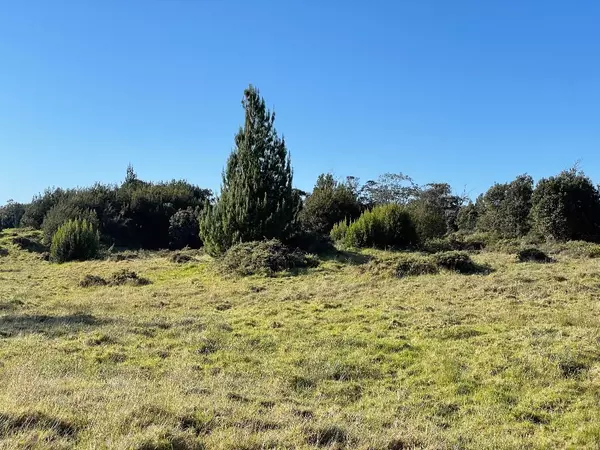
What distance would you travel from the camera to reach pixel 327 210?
3506 centimetres

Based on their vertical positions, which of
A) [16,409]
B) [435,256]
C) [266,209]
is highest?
[266,209]

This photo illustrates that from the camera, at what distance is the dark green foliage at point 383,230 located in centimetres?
2600

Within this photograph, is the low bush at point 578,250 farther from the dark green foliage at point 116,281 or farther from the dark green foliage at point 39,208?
Result: the dark green foliage at point 39,208

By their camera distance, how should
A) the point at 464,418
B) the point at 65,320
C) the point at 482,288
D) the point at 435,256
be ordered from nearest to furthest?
the point at 464,418 → the point at 65,320 → the point at 482,288 → the point at 435,256

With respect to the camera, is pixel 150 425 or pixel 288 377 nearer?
pixel 150 425

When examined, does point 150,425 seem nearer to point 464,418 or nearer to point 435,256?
point 464,418

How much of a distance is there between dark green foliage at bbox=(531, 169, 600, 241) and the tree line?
60 mm

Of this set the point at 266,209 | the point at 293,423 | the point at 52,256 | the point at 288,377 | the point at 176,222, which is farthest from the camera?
the point at 176,222

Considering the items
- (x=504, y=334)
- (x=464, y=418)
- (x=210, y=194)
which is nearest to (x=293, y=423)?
(x=464, y=418)

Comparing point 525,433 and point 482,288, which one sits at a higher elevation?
point 482,288

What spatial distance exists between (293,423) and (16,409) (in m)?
2.61

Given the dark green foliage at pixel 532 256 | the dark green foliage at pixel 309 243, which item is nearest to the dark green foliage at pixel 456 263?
the dark green foliage at pixel 532 256

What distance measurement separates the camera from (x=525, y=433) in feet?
16.8

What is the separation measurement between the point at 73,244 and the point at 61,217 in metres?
12.2
